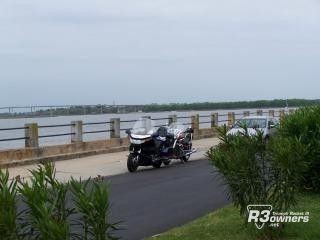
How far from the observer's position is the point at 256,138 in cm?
739

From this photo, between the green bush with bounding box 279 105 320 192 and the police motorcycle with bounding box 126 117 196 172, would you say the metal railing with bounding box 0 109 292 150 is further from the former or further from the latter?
the green bush with bounding box 279 105 320 192

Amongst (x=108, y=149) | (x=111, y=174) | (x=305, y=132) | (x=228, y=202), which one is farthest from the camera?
(x=108, y=149)

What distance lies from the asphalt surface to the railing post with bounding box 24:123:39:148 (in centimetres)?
410

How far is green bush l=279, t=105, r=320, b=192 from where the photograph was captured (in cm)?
1016

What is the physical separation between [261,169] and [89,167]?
35.6 feet

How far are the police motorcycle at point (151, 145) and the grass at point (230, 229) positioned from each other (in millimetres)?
7809

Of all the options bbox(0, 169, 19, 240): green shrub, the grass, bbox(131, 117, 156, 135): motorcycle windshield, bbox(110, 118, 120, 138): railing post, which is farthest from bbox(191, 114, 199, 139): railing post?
bbox(0, 169, 19, 240): green shrub

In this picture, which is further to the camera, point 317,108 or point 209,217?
point 317,108

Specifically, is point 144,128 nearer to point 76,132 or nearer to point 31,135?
point 31,135

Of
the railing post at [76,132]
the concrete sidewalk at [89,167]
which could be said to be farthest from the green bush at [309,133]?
the railing post at [76,132]

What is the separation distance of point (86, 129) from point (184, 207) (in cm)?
1338

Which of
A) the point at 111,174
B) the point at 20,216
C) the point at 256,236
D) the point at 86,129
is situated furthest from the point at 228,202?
the point at 86,129

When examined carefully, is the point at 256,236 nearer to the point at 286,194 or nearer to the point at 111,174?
the point at 286,194

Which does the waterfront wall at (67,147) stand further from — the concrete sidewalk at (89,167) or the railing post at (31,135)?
the concrete sidewalk at (89,167)
